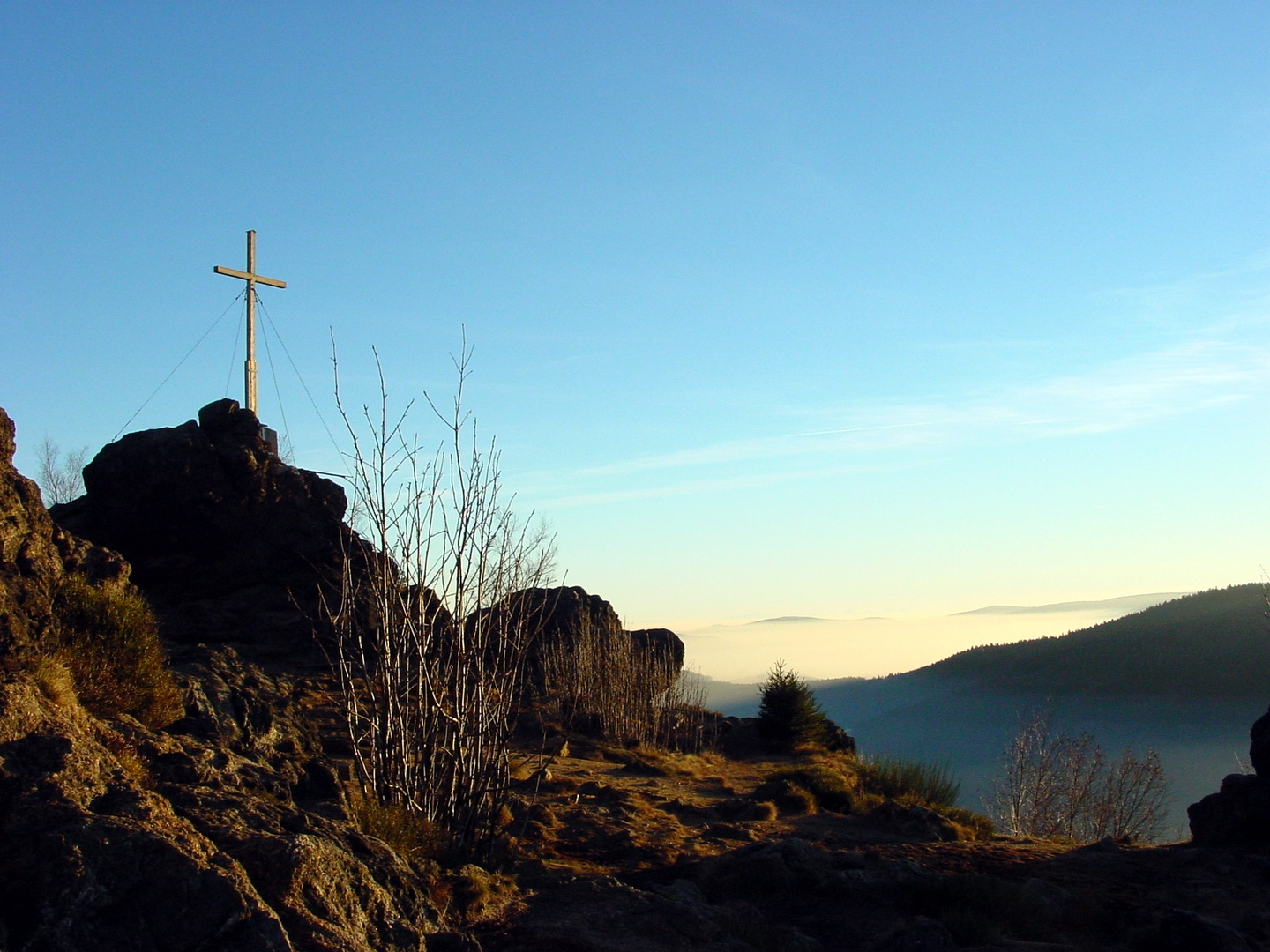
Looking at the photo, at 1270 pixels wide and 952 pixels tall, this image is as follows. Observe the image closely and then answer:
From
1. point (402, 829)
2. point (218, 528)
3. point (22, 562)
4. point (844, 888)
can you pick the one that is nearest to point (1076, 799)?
point (844, 888)

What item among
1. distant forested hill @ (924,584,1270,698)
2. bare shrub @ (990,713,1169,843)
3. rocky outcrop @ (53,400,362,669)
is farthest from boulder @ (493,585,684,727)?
distant forested hill @ (924,584,1270,698)

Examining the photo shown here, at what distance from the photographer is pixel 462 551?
289 inches

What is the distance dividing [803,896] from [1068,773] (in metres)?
19.9

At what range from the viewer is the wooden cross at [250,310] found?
15820mm

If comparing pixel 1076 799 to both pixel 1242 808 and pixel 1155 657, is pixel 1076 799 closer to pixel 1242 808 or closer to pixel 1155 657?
pixel 1242 808

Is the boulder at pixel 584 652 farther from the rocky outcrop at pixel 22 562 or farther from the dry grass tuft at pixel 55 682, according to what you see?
the dry grass tuft at pixel 55 682

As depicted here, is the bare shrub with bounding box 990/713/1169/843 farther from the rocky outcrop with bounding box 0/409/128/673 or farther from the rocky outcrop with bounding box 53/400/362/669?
the rocky outcrop with bounding box 0/409/128/673

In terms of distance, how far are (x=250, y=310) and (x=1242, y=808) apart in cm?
1428

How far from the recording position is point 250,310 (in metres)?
16.0

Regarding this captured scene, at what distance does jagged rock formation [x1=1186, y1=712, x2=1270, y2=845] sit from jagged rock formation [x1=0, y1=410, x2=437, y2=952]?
867cm

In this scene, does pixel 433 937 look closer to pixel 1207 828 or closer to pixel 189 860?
pixel 189 860

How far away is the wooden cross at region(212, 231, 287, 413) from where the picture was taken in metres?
15.8

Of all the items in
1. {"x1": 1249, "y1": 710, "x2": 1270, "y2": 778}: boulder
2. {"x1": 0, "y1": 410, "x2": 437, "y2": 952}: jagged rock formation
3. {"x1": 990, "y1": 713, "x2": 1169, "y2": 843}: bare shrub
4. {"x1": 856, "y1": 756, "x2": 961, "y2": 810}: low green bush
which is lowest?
{"x1": 990, "y1": 713, "x2": 1169, "y2": 843}: bare shrub

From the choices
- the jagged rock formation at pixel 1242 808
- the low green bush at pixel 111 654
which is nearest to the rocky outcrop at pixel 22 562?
the low green bush at pixel 111 654
